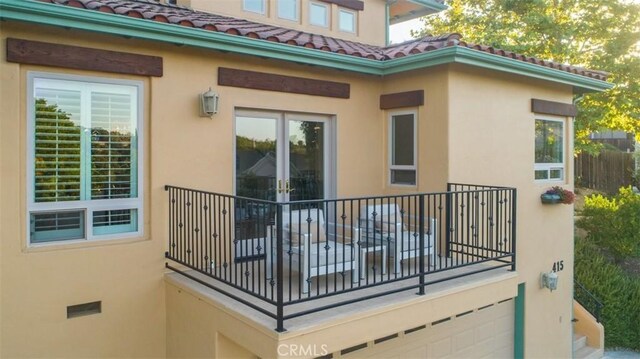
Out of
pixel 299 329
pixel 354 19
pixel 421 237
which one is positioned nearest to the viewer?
pixel 299 329

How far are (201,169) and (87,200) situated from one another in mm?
1308

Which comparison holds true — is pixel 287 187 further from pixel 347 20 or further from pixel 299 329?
pixel 347 20

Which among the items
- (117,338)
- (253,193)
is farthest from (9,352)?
(253,193)

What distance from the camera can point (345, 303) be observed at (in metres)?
4.37

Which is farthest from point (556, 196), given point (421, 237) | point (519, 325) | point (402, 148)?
point (421, 237)

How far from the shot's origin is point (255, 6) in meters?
7.92

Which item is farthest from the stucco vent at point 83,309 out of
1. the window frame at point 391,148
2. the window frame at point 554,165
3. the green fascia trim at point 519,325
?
the window frame at point 554,165

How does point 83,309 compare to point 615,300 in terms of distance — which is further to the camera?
point 615,300

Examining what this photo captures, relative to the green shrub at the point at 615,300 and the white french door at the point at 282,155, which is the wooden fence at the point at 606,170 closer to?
the green shrub at the point at 615,300

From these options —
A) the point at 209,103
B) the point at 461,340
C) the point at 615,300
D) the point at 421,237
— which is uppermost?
the point at 209,103

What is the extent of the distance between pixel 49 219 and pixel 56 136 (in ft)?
2.81

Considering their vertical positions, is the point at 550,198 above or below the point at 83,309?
above

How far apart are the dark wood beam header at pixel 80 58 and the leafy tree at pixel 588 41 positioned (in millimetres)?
10835

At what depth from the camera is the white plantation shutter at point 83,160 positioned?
4918mm
